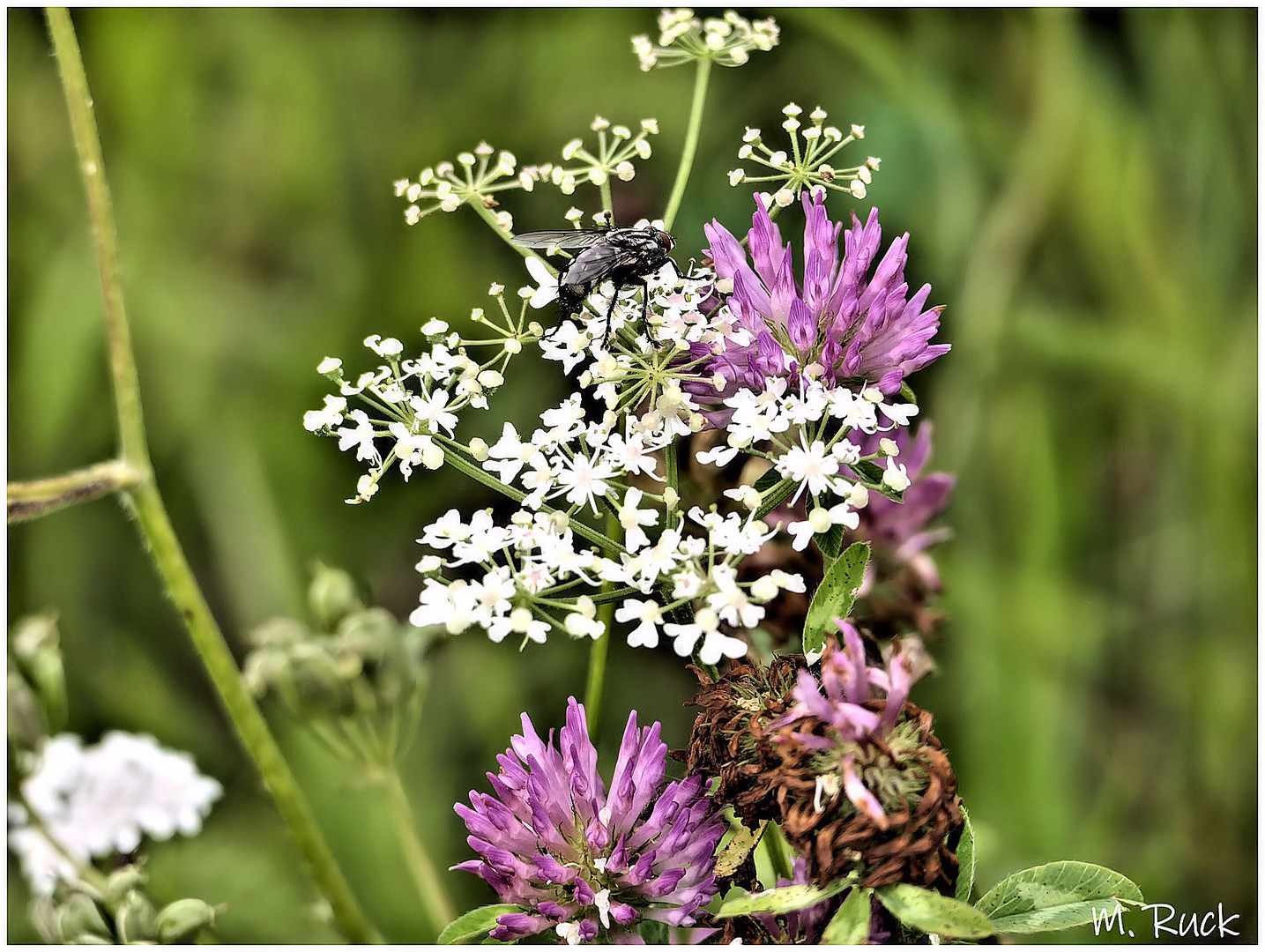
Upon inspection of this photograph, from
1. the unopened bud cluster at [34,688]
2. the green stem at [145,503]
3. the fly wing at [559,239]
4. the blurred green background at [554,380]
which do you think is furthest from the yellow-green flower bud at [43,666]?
the blurred green background at [554,380]

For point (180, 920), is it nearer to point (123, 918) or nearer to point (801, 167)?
point (123, 918)

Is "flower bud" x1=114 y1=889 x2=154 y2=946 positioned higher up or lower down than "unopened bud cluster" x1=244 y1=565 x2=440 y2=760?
lower down

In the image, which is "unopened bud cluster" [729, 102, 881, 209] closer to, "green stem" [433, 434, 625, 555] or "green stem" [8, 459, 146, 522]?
"green stem" [433, 434, 625, 555]

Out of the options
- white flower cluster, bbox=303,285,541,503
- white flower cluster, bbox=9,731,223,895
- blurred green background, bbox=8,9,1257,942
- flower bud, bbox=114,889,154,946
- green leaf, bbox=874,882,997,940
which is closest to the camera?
green leaf, bbox=874,882,997,940

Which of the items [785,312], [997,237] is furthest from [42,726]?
[997,237]

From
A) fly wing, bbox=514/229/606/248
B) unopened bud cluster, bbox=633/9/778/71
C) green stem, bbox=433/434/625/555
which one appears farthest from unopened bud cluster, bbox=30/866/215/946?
unopened bud cluster, bbox=633/9/778/71

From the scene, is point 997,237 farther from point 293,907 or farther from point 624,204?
point 293,907
